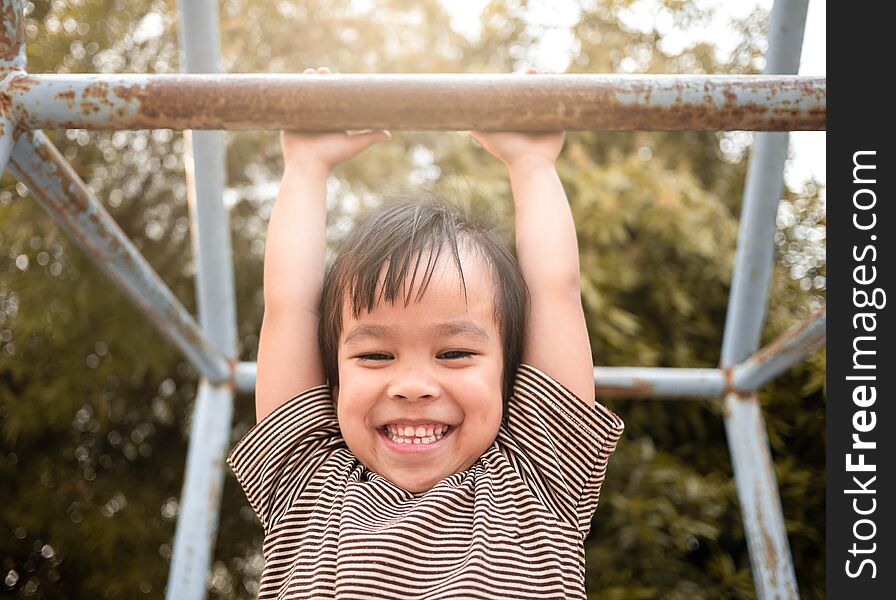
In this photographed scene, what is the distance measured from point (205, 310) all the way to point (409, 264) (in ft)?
1.56

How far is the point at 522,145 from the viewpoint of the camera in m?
0.88

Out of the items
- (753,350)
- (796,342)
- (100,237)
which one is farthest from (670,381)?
(100,237)

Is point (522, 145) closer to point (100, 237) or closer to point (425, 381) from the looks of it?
point (425, 381)

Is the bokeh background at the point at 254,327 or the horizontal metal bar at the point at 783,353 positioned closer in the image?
the horizontal metal bar at the point at 783,353

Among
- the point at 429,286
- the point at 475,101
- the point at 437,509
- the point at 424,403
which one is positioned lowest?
the point at 437,509

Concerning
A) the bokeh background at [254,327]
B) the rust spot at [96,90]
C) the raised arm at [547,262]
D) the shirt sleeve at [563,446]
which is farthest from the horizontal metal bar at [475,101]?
the bokeh background at [254,327]

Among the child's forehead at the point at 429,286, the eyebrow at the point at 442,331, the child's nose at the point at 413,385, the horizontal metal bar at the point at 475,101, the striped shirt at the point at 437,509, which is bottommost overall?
the striped shirt at the point at 437,509

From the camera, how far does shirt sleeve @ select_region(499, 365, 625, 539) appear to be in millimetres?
829

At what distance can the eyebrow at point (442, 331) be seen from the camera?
2.65ft

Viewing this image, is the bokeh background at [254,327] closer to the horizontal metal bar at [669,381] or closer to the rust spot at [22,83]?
the horizontal metal bar at [669,381]

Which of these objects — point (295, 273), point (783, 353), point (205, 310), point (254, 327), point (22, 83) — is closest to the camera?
point (22, 83)

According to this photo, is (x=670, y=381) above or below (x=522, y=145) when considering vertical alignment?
below

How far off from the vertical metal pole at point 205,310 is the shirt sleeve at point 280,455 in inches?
11.9
